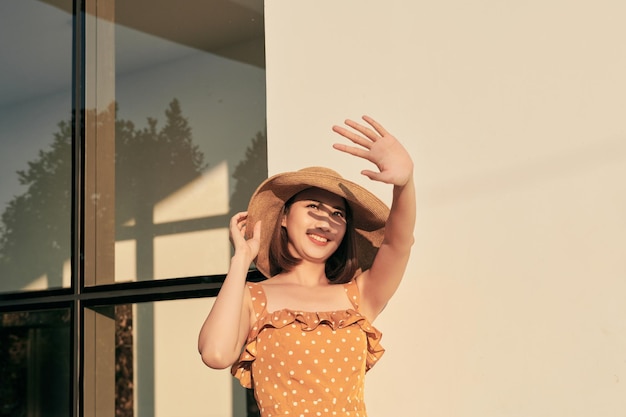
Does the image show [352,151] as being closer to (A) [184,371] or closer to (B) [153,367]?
(A) [184,371]

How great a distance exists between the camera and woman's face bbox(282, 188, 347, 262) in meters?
2.46

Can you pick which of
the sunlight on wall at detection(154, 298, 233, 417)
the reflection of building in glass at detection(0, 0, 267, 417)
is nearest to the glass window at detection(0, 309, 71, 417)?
the reflection of building in glass at detection(0, 0, 267, 417)

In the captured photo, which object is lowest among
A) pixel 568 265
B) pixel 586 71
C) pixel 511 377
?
pixel 511 377

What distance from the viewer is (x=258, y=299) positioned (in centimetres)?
240

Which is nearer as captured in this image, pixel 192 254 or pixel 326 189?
pixel 326 189

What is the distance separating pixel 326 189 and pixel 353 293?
0.30 m

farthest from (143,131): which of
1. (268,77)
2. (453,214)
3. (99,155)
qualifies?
(453,214)

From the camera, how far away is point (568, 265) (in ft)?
7.48

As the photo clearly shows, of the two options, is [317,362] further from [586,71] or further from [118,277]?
[118,277]

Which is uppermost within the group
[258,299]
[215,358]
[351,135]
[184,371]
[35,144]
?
[35,144]

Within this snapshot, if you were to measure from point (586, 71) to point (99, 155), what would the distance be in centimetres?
234

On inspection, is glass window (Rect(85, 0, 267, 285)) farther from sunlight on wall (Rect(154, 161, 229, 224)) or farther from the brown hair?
the brown hair

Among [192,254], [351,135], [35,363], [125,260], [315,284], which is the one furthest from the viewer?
[35,363]

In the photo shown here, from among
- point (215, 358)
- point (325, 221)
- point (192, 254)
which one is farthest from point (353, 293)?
point (192, 254)
